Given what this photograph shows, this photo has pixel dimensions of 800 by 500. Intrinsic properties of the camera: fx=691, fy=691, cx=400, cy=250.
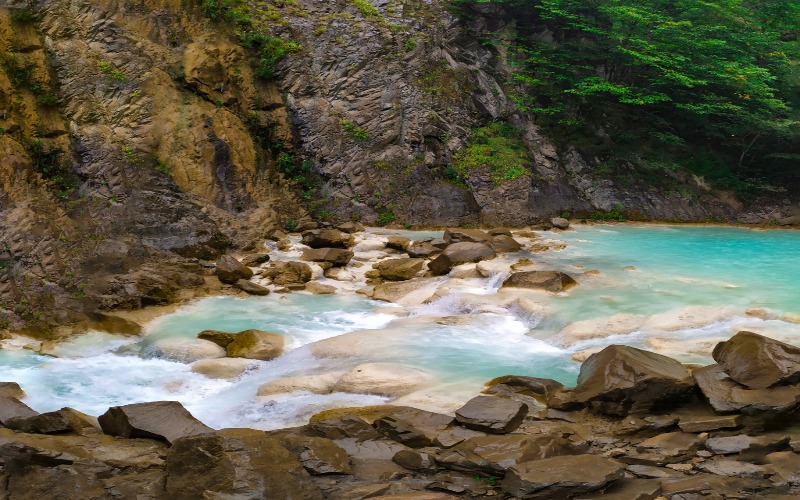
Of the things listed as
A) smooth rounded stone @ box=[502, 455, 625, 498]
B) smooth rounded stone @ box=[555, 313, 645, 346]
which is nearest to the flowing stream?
smooth rounded stone @ box=[555, 313, 645, 346]

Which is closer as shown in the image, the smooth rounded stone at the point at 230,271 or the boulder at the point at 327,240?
the smooth rounded stone at the point at 230,271

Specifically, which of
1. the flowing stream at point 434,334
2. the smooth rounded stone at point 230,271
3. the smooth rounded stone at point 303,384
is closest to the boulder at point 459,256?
the flowing stream at point 434,334

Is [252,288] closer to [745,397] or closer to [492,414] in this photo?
[492,414]

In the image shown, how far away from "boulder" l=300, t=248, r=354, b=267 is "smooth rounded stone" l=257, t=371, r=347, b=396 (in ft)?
19.8

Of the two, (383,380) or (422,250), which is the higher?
(422,250)

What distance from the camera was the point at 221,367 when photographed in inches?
367

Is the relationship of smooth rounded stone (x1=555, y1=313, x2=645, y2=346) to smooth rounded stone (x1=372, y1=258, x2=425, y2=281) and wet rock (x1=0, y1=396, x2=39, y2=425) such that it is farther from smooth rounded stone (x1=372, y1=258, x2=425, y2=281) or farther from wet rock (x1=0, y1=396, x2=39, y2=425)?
wet rock (x1=0, y1=396, x2=39, y2=425)

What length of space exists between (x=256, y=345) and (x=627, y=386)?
17.3 feet

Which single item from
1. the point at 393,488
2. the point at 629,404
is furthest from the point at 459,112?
the point at 393,488

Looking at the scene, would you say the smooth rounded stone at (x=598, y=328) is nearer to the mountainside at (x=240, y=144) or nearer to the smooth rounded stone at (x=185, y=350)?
the smooth rounded stone at (x=185, y=350)

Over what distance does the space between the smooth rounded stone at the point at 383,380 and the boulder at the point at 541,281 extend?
4311 millimetres

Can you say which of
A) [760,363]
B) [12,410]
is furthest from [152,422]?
[760,363]

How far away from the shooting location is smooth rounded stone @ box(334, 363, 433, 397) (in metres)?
8.33

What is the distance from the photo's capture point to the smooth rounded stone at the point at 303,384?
335 inches
